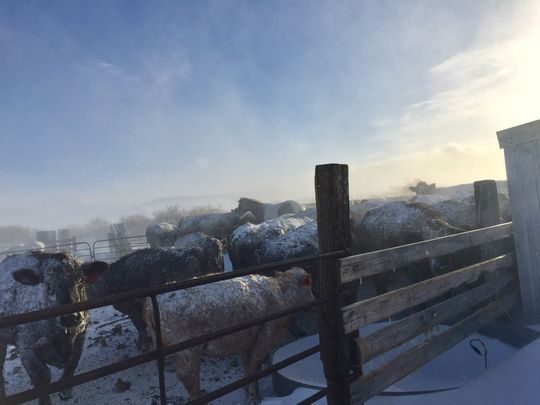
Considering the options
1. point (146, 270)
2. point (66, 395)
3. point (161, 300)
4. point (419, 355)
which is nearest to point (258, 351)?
point (161, 300)

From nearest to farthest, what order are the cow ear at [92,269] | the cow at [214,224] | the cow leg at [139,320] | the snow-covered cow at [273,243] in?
the cow ear at [92,269]
the cow leg at [139,320]
the snow-covered cow at [273,243]
the cow at [214,224]

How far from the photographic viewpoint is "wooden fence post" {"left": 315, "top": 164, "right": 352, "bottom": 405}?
9.54 feet

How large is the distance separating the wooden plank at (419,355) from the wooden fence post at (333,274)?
0.18m

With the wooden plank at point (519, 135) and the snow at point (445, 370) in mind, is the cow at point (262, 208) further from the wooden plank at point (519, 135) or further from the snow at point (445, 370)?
the wooden plank at point (519, 135)

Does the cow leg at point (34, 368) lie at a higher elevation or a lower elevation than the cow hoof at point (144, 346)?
higher

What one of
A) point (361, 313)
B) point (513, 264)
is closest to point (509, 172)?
point (513, 264)

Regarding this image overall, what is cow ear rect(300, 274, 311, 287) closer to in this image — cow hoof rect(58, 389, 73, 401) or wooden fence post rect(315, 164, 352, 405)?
wooden fence post rect(315, 164, 352, 405)

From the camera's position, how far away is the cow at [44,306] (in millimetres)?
4746

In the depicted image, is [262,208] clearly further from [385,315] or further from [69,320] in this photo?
[385,315]

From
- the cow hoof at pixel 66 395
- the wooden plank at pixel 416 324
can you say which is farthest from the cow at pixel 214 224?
the wooden plank at pixel 416 324

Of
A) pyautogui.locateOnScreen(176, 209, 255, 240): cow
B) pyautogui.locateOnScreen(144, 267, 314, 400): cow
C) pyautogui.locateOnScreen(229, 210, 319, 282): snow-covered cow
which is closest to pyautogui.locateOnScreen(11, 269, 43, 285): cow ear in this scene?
pyautogui.locateOnScreen(144, 267, 314, 400): cow

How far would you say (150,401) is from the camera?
5.01m

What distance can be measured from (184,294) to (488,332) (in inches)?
158

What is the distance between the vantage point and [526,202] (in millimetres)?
4926
